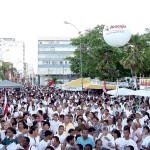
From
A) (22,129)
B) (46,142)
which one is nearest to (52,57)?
(22,129)

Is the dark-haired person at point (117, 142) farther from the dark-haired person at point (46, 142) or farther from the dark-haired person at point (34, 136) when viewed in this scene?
the dark-haired person at point (34, 136)

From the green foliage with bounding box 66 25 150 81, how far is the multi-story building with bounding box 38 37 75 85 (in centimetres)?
8234

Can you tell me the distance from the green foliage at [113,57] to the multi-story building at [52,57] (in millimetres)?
82336

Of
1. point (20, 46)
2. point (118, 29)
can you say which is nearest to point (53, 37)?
point (20, 46)

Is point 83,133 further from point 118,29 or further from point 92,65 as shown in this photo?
point 92,65

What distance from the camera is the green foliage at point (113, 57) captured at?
48.7 m

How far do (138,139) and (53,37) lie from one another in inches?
5229

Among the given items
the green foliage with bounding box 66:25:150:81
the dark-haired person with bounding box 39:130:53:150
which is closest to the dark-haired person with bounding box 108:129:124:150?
the dark-haired person with bounding box 39:130:53:150

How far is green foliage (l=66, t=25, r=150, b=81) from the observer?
48.7 metres

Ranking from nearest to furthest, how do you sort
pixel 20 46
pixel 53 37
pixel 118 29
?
pixel 118 29
pixel 53 37
pixel 20 46

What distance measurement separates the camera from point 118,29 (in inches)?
859

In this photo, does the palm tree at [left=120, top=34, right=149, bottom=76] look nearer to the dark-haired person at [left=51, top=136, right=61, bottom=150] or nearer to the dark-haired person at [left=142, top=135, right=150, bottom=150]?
the dark-haired person at [left=142, top=135, right=150, bottom=150]

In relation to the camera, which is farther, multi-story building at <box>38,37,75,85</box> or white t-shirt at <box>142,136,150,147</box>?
multi-story building at <box>38,37,75,85</box>

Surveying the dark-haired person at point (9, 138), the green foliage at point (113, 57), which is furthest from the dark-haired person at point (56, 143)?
the green foliage at point (113, 57)
